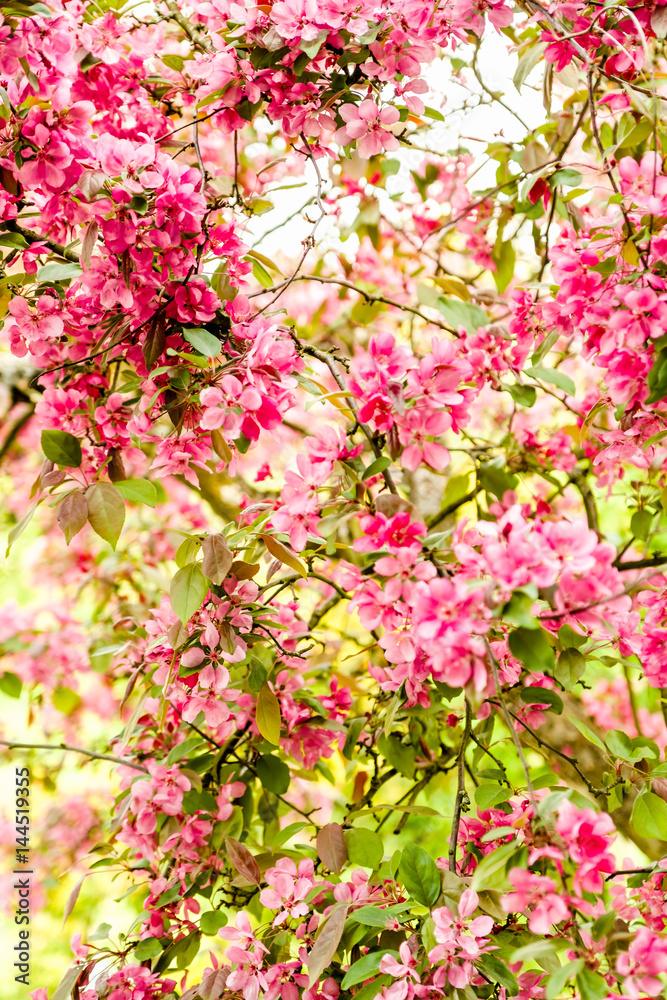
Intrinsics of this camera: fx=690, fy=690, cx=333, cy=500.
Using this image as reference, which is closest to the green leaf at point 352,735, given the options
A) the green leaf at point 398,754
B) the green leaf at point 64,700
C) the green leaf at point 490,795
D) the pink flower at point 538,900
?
the green leaf at point 398,754

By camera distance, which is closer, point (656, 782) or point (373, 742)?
point (656, 782)

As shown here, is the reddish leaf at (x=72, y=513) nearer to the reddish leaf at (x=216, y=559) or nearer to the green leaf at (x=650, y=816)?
the reddish leaf at (x=216, y=559)

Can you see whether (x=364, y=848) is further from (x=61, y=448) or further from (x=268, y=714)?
(x=61, y=448)

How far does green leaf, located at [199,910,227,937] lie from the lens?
882 mm

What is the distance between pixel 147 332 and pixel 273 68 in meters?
0.38

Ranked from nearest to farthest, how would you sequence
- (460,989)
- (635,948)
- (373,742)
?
(635,948)
(460,989)
(373,742)

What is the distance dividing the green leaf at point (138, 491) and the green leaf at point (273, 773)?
1.44 feet

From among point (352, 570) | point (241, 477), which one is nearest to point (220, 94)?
point (352, 570)

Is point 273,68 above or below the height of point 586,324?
above

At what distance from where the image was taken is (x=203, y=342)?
0.80 m

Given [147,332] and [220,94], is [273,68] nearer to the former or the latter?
[220,94]

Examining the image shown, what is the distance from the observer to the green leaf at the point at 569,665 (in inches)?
30.1

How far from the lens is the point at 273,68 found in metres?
0.90

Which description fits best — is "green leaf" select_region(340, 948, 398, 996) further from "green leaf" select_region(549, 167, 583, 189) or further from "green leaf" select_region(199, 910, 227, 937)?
"green leaf" select_region(549, 167, 583, 189)
